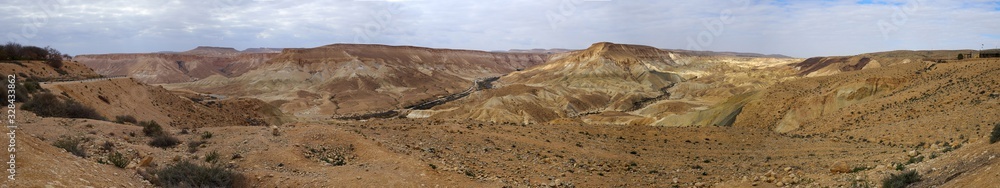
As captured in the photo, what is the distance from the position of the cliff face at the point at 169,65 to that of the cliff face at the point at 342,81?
25.5 metres

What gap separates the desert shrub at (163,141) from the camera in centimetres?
1364

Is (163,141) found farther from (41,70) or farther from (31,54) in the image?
(31,54)

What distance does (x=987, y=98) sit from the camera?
69.6 ft

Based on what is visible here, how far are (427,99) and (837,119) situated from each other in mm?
66216

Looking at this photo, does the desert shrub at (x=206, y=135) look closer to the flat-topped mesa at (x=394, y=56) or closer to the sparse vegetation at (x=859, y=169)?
the sparse vegetation at (x=859, y=169)

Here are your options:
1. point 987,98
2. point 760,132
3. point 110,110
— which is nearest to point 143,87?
point 110,110

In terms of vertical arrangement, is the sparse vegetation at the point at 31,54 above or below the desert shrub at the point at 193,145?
above

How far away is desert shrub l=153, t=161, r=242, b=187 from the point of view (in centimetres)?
944

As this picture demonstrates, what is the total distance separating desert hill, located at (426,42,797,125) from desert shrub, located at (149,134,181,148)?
115 feet

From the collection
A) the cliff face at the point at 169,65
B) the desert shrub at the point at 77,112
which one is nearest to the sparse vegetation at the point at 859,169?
the desert shrub at the point at 77,112

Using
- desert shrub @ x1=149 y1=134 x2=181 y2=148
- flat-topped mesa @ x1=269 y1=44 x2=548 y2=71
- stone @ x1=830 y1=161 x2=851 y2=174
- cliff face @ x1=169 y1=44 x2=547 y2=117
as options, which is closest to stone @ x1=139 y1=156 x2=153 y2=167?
desert shrub @ x1=149 y1=134 x2=181 y2=148

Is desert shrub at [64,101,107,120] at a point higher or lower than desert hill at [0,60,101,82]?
lower

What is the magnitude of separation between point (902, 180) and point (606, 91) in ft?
252

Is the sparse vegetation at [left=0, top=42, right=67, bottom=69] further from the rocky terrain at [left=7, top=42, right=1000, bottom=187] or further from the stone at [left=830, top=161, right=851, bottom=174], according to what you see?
the stone at [left=830, top=161, right=851, bottom=174]
